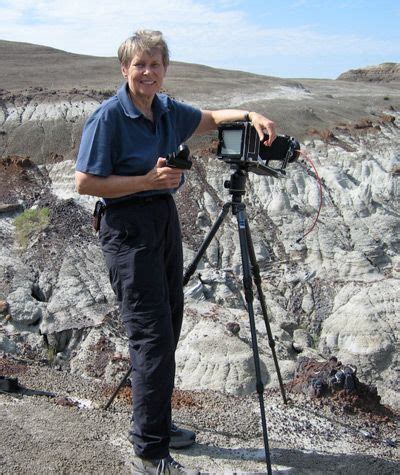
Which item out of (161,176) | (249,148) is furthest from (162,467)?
(249,148)

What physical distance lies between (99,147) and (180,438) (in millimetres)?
1937

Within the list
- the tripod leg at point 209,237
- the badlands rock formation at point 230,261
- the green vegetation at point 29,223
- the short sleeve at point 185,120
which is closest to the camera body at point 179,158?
the short sleeve at point 185,120

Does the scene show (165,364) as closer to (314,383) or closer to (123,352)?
(314,383)

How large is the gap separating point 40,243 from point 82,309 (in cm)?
188

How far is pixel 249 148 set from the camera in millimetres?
3590

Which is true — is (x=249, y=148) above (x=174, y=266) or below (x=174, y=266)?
above

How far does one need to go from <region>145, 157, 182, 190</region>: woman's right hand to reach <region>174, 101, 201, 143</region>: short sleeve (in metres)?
0.53

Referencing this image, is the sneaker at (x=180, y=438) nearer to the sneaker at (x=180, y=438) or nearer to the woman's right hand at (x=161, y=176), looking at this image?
the sneaker at (x=180, y=438)

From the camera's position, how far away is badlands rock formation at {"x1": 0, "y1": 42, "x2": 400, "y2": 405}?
7.77 metres

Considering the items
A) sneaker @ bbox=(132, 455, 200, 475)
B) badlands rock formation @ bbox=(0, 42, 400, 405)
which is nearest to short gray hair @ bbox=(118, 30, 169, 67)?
sneaker @ bbox=(132, 455, 200, 475)

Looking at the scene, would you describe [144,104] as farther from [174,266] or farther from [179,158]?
[174,266]

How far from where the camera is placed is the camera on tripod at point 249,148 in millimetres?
3566

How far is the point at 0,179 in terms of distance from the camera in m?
11.8

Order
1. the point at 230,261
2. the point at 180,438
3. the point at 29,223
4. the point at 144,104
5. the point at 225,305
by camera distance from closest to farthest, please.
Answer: the point at 144,104
the point at 180,438
the point at 225,305
the point at 29,223
the point at 230,261
